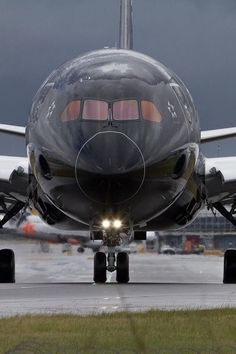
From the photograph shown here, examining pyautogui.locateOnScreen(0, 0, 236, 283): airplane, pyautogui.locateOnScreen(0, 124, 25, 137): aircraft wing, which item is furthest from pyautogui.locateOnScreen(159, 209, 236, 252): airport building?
pyautogui.locateOnScreen(0, 0, 236, 283): airplane

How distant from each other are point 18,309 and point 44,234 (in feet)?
198

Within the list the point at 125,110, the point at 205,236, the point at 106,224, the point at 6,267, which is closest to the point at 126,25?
the point at 6,267

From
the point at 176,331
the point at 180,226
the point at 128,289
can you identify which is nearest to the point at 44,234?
the point at 180,226

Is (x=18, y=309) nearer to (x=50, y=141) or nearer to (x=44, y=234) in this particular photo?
(x=50, y=141)

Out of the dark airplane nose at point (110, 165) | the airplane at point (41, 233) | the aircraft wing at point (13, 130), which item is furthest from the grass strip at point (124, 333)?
the airplane at point (41, 233)

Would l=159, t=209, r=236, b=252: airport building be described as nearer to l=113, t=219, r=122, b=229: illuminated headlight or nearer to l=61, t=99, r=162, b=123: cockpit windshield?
l=113, t=219, r=122, b=229: illuminated headlight

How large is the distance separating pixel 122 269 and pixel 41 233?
47.9 m

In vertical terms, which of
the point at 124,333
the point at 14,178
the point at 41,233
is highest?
the point at 41,233

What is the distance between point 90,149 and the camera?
23.5 metres

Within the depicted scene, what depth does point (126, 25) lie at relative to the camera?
114ft

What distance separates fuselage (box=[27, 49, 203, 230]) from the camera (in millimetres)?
23703

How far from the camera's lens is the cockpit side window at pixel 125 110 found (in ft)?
78.1

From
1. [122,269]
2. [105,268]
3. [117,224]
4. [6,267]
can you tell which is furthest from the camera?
[6,267]

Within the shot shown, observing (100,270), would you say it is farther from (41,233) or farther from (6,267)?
(41,233)
